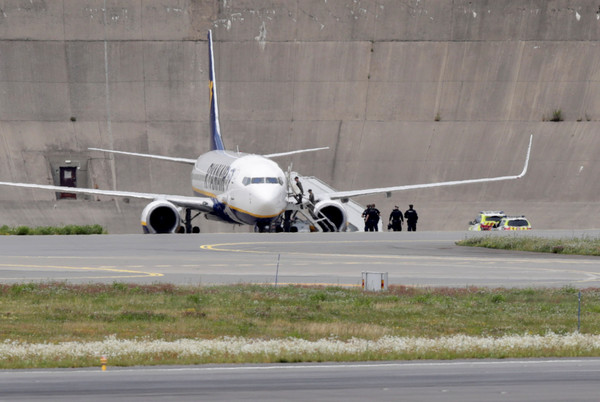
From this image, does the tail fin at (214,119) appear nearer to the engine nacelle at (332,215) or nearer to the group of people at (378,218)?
the engine nacelle at (332,215)

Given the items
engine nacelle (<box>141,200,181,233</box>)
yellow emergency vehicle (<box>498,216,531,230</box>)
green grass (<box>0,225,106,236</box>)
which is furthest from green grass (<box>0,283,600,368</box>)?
yellow emergency vehicle (<box>498,216,531,230</box>)

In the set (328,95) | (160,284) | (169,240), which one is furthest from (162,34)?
(160,284)

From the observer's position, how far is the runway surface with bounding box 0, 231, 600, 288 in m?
30.1

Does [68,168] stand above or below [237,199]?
above

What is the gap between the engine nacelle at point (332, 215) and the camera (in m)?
55.0

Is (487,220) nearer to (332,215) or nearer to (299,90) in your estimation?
(332,215)

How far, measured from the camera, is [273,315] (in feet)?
74.5

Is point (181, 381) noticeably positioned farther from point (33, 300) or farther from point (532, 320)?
point (33, 300)

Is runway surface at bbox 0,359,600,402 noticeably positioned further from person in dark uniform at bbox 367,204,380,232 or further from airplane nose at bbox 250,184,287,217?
person in dark uniform at bbox 367,204,380,232

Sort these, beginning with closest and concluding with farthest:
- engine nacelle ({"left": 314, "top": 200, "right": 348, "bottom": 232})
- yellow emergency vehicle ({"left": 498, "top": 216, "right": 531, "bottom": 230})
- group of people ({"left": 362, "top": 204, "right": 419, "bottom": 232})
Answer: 1. engine nacelle ({"left": 314, "top": 200, "right": 348, "bottom": 232})
2. group of people ({"left": 362, "top": 204, "right": 419, "bottom": 232})
3. yellow emergency vehicle ({"left": 498, "top": 216, "right": 531, "bottom": 230})

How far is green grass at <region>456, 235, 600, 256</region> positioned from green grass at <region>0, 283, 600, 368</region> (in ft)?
43.2

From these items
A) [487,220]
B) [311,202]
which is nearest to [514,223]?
[487,220]

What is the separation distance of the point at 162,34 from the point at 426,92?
15315mm

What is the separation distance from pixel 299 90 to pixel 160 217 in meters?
20.5
